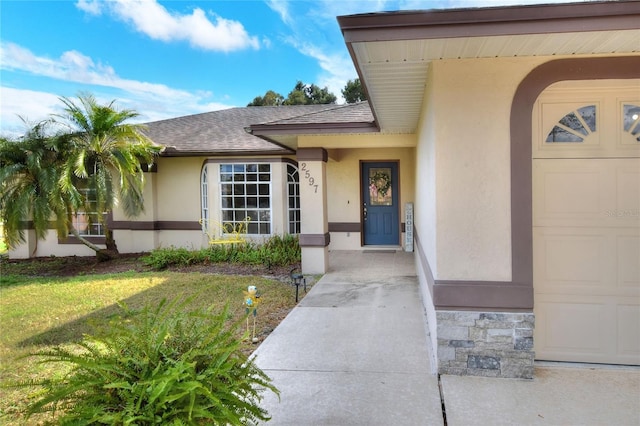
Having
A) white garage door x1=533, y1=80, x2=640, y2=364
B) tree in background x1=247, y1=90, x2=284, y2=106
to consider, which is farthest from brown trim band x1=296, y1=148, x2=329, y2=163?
tree in background x1=247, y1=90, x2=284, y2=106

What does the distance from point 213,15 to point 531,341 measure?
1531 cm

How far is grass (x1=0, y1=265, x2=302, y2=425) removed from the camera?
15.0ft

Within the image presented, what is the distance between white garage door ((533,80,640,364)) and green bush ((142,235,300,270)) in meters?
6.72

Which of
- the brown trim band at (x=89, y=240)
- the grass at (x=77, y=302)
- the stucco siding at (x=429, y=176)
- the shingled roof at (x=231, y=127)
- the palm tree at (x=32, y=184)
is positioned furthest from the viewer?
the brown trim band at (x=89, y=240)

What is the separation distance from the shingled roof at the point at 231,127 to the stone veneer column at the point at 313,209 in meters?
0.84

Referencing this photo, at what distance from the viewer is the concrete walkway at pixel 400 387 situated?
3.00 m

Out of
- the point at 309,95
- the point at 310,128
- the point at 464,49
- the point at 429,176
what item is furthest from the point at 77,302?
the point at 309,95

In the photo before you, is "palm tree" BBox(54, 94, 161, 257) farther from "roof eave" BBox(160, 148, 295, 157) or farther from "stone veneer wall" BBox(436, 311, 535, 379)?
"stone veneer wall" BBox(436, 311, 535, 379)

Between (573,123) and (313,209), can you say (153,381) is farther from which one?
(313,209)

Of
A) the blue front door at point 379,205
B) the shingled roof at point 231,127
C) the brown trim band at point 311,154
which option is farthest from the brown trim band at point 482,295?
the blue front door at point 379,205

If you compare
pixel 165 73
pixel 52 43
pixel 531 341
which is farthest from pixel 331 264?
pixel 165 73

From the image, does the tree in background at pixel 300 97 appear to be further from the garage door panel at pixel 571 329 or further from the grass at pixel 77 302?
the garage door panel at pixel 571 329

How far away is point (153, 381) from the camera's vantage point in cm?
198

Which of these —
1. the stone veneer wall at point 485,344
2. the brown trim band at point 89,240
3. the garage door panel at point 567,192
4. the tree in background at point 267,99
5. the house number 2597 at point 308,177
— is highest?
the tree in background at point 267,99
